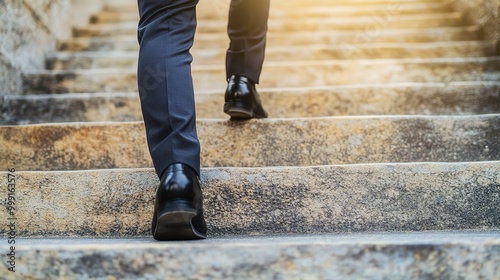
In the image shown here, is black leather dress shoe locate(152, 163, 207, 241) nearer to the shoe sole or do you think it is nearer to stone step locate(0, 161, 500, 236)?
the shoe sole

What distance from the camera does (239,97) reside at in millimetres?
1493

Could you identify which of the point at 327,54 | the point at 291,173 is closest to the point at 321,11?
the point at 327,54

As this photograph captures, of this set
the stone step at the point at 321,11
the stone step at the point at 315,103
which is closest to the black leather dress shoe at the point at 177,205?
the stone step at the point at 315,103

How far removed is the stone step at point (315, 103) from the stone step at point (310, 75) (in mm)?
280

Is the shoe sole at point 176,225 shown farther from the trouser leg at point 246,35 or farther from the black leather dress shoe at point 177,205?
the trouser leg at point 246,35

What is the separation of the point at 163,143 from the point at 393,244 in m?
0.51

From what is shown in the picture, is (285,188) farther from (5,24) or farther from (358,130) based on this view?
(5,24)

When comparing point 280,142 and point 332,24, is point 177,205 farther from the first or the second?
point 332,24

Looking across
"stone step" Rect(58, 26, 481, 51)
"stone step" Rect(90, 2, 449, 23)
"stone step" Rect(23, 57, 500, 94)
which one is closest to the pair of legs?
"stone step" Rect(23, 57, 500, 94)

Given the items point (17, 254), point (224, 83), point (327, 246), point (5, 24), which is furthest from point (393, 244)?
point (5, 24)

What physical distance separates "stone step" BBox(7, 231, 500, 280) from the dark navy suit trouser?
Answer: 8.7 inches

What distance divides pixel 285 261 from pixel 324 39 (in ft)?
7.27

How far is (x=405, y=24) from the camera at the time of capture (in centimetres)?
303

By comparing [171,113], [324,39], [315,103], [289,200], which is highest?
[324,39]
